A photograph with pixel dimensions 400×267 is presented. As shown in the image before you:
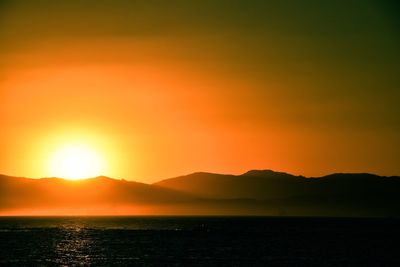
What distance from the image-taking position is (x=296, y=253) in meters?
138

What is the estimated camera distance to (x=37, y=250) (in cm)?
14775

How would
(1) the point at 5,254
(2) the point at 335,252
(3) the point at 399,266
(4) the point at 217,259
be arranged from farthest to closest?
(2) the point at 335,252 < (1) the point at 5,254 < (4) the point at 217,259 < (3) the point at 399,266

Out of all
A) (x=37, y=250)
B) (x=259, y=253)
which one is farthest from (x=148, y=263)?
(x=37, y=250)

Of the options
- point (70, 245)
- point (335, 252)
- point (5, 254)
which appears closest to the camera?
point (5, 254)

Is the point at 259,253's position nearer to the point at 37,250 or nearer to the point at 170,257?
the point at 170,257

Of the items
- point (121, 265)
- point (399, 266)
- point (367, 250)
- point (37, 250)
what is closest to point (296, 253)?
point (367, 250)

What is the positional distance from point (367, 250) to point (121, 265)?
201 feet

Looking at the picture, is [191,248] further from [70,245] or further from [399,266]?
[399,266]

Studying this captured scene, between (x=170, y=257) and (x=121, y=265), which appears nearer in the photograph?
(x=121, y=265)

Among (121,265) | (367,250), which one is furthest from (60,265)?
(367,250)

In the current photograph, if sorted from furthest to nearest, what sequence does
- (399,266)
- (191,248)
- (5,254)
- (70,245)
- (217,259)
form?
(70,245), (191,248), (5,254), (217,259), (399,266)

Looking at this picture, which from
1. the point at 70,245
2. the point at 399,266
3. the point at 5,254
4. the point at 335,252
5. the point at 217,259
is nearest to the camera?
the point at 399,266

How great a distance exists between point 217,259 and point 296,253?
903 inches

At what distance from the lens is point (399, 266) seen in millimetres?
111500
